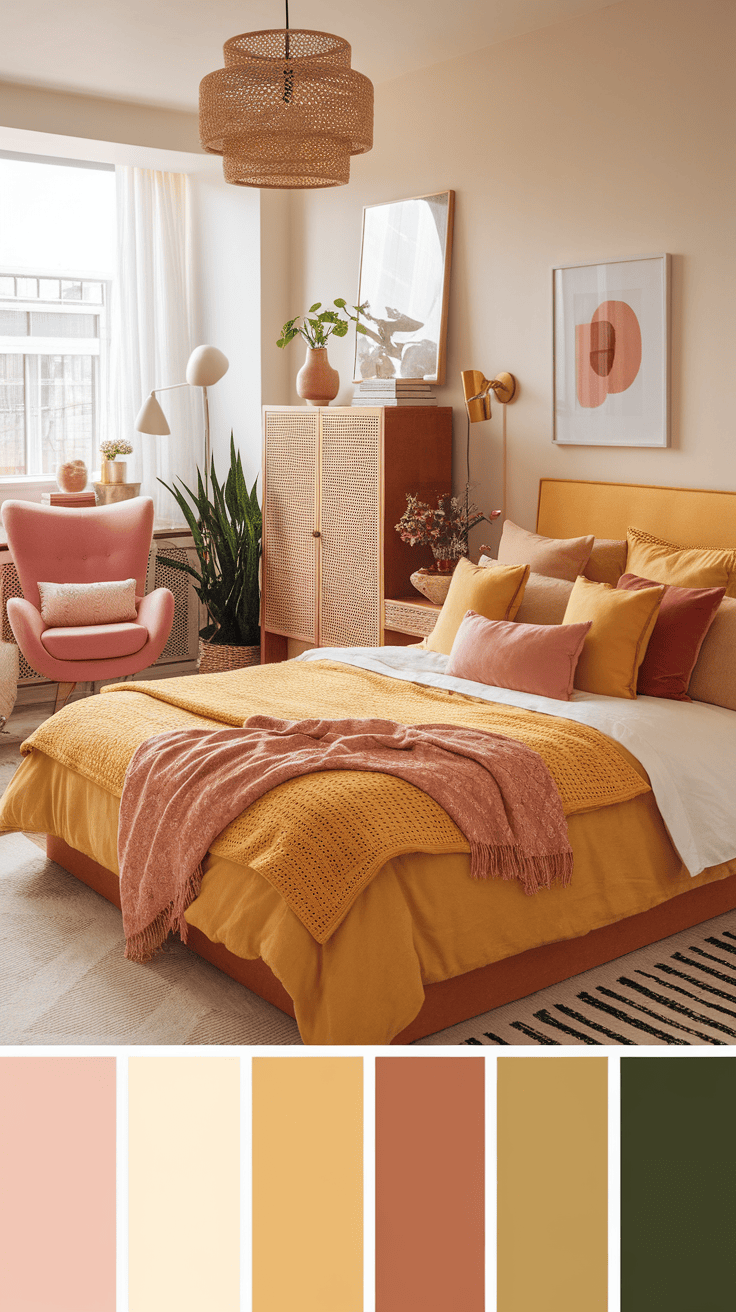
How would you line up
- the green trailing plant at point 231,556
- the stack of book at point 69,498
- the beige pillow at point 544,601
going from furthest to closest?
1. the stack of book at point 69,498
2. the green trailing plant at point 231,556
3. the beige pillow at point 544,601

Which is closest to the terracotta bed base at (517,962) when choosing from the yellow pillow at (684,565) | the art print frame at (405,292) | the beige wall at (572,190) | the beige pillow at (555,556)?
the yellow pillow at (684,565)

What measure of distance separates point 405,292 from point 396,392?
21.5 inches

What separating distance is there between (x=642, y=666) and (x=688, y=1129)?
233 cm

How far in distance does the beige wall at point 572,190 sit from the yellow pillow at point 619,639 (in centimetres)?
86

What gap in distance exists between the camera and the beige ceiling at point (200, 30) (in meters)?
4.20

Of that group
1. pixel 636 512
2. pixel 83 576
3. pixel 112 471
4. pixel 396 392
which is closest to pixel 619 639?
pixel 636 512

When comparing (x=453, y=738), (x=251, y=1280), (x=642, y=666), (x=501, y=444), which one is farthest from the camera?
(x=501, y=444)

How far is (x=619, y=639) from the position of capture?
335 cm

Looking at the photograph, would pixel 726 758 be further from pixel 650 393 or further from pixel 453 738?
pixel 650 393

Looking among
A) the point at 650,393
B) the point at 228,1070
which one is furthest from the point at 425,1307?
the point at 650,393

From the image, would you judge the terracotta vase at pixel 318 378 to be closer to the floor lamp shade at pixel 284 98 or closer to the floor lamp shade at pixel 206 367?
the floor lamp shade at pixel 206 367

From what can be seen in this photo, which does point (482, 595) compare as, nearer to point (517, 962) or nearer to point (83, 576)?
point (517, 962)

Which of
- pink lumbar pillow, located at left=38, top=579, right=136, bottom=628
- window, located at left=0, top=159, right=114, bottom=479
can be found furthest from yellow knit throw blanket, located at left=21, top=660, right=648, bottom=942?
window, located at left=0, top=159, right=114, bottom=479

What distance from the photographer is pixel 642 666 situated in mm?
3418
